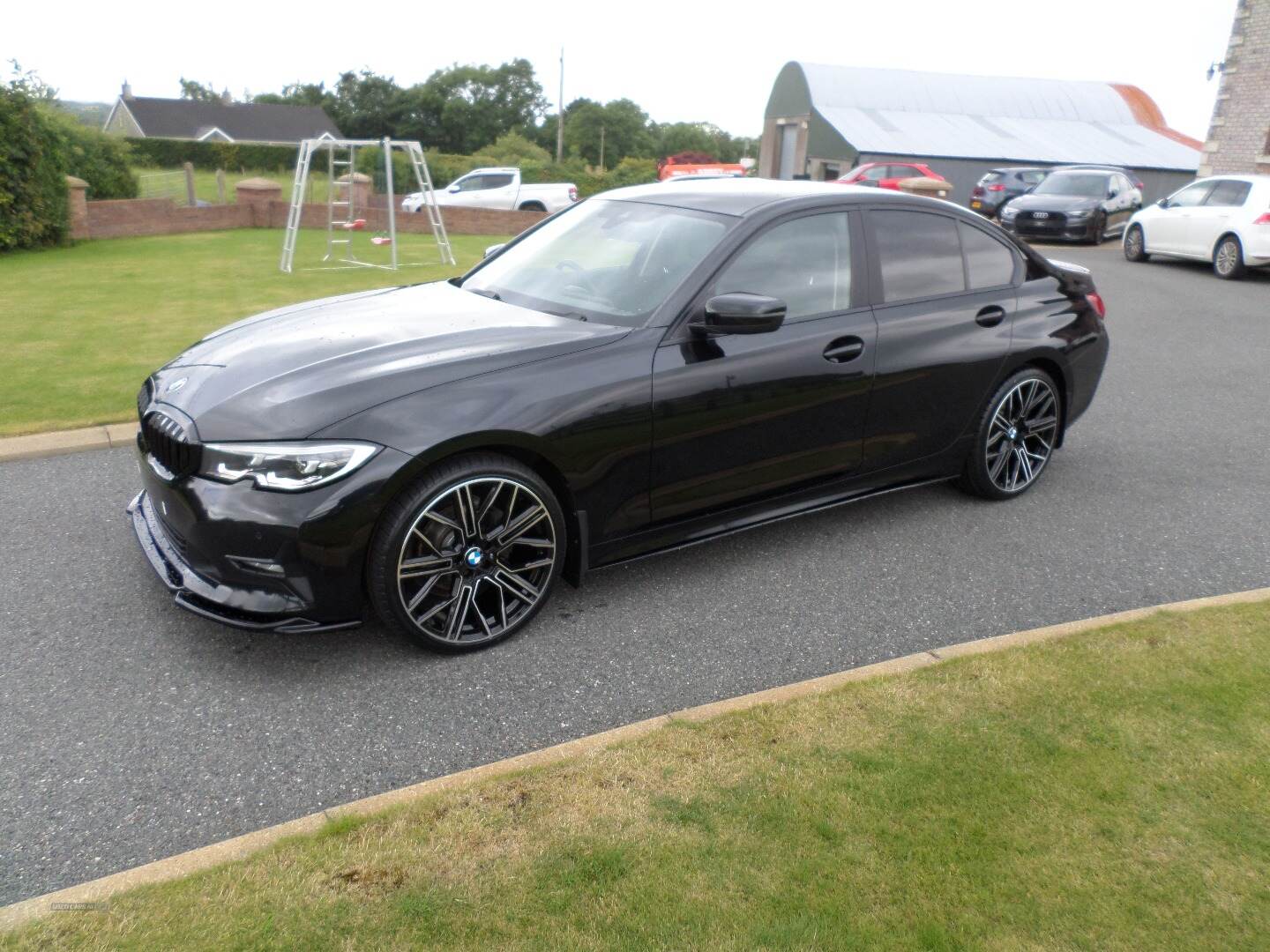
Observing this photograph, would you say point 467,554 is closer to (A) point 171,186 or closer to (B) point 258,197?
(B) point 258,197

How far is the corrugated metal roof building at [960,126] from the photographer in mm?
40469

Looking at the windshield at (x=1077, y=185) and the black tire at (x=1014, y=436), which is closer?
the black tire at (x=1014, y=436)

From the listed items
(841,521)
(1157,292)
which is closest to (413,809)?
(841,521)

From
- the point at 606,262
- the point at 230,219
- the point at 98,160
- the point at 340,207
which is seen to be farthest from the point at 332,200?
the point at 606,262

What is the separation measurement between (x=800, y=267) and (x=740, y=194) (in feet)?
1.69

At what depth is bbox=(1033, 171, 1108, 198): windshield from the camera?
21844 mm

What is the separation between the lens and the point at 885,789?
3027mm

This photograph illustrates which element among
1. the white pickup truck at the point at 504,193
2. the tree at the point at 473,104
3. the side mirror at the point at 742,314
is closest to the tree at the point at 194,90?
the tree at the point at 473,104

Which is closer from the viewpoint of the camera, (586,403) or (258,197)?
(586,403)

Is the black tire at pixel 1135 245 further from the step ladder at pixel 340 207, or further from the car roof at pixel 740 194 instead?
the car roof at pixel 740 194

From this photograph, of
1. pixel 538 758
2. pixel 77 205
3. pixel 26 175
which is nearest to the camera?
pixel 538 758

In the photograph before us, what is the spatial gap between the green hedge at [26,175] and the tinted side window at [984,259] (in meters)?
14.6

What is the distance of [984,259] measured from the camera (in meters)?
5.41

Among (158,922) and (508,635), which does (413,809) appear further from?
(508,635)
